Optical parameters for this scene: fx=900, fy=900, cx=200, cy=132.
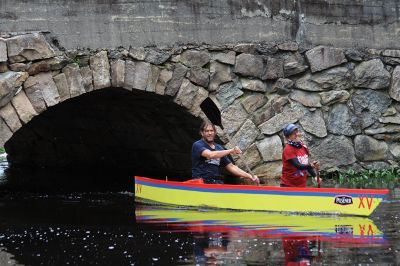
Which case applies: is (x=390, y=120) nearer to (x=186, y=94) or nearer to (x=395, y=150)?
(x=395, y=150)

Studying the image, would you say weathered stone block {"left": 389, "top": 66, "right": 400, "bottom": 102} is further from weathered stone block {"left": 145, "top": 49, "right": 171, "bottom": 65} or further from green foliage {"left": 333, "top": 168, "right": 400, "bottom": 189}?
weathered stone block {"left": 145, "top": 49, "right": 171, "bottom": 65}

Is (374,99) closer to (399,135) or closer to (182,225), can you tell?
(399,135)

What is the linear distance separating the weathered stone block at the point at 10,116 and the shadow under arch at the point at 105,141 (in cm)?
177

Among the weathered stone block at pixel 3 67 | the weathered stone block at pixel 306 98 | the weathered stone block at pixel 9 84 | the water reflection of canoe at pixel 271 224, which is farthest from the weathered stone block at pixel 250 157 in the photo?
the weathered stone block at pixel 3 67

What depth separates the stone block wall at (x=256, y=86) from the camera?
448 inches

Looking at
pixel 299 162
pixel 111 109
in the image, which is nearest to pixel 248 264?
pixel 299 162

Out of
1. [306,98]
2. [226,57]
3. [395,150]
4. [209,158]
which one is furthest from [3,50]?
[395,150]

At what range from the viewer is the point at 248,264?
736 centimetres

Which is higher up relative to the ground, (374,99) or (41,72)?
(41,72)

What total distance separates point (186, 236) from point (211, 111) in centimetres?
416

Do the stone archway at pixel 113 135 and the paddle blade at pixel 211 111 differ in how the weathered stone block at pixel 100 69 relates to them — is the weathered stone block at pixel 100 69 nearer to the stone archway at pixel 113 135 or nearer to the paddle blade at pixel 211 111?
the stone archway at pixel 113 135

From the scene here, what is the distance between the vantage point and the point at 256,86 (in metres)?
13.1

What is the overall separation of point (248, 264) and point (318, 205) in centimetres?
328

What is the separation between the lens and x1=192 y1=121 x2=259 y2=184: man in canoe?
36.7 ft
